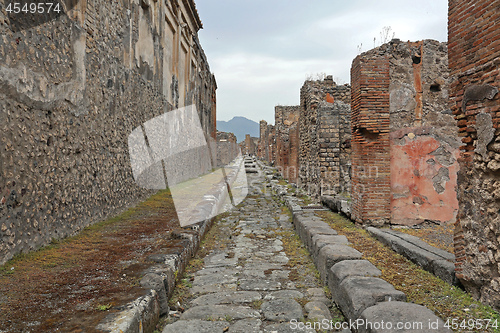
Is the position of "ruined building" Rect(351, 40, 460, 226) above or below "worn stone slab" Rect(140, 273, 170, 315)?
above

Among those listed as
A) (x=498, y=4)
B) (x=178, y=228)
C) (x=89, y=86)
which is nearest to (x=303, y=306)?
(x=178, y=228)

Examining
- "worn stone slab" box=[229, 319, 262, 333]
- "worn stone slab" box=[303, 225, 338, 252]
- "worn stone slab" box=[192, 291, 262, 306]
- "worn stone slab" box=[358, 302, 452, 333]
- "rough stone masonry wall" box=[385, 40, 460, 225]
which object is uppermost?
"rough stone masonry wall" box=[385, 40, 460, 225]

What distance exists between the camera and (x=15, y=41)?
296cm

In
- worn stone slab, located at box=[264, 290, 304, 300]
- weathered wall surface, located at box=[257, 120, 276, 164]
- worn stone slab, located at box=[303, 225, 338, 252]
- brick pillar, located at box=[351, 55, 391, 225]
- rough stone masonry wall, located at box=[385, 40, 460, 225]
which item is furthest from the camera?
weathered wall surface, located at box=[257, 120, 276, 164]

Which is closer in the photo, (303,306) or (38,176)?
(303,306)

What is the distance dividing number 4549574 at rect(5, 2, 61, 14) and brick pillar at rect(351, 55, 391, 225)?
13.9 feet

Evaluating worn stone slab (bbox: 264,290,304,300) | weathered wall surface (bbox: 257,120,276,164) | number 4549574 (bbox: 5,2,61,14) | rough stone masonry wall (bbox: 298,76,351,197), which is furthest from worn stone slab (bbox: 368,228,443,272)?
weathered wall surface (bbox: 257,120,276,164)

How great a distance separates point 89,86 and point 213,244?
9.52ft

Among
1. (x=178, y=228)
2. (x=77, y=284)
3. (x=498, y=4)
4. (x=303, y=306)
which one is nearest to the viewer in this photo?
(x=498, y=4)

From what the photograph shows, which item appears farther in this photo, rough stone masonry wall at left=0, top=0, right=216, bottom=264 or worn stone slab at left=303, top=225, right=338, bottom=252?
worn stone slab at left=303, top=225, right=338, bottom=252

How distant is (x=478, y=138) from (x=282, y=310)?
2066 millimetres

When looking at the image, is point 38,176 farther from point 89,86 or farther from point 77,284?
point 89,86
